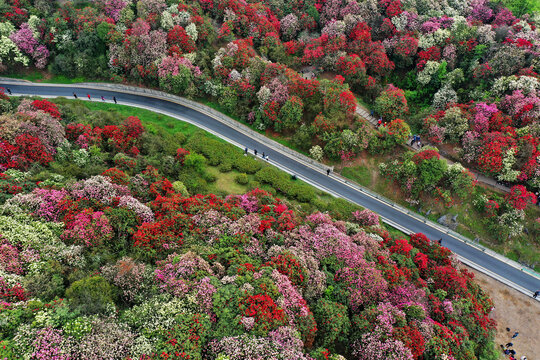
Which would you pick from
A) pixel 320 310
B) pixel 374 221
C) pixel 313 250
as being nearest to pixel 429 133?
pixel 374 221

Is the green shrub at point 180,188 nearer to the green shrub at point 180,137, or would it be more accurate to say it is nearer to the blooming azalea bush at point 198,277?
the blooming azalea bush at point 198,277

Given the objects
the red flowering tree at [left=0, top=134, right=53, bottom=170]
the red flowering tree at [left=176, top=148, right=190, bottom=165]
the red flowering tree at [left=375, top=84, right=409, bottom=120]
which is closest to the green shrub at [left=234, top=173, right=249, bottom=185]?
the red flowering tree at [left=176, top=148, right=190, bottom=165]

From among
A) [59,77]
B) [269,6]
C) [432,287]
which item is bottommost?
[432,287]

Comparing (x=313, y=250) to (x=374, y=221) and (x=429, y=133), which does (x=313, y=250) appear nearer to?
(x=374, y=221)

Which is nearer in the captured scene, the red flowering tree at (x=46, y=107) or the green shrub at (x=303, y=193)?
the red flowering tree at (x=46, y=107)

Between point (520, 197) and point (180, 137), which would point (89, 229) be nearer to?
point (180, 137)

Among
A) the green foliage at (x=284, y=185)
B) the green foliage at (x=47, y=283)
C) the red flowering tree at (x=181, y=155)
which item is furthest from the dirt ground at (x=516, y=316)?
the green foliage at (x=47, y=283)
